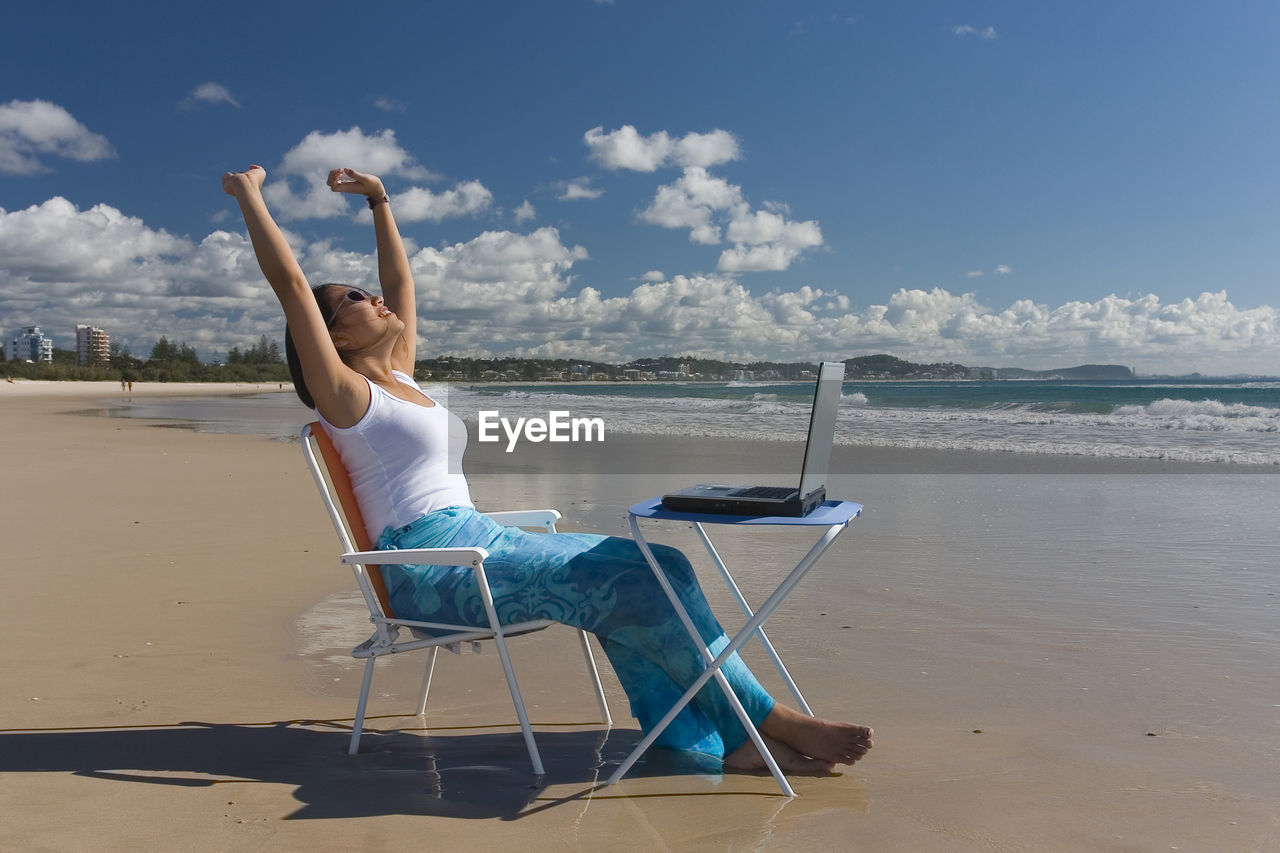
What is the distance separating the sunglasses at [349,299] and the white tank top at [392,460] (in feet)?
1.10

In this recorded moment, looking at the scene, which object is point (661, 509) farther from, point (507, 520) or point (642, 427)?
point (642, 427)

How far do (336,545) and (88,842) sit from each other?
14.9 feet

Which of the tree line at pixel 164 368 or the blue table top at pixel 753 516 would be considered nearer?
the blue table top at pixel 753 516

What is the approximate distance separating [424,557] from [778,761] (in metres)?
1.16

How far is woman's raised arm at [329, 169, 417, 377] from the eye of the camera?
3.74m

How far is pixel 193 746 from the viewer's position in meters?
3.12

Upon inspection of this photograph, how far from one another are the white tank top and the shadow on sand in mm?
681

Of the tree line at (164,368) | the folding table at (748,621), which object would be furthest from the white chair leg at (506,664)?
the tree line at (164,368)

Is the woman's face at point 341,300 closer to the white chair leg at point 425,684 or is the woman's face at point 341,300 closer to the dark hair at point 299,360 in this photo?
the dark hair at point 299,360

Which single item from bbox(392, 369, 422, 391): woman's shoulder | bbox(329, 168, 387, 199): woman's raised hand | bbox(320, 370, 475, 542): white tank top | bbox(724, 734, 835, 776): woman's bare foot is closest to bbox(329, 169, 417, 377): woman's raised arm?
bbox(329, 168, 387, 199): woman's raised hand

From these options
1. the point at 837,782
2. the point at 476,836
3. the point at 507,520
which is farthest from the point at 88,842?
the point at 837,782

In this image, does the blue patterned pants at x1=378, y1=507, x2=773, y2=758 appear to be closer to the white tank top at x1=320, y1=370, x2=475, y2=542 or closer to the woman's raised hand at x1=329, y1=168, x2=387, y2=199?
the white tank top at x1=320, y1=370, x2=475, y2=542

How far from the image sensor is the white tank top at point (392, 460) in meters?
3.05

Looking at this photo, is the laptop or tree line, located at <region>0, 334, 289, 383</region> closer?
the laptop
